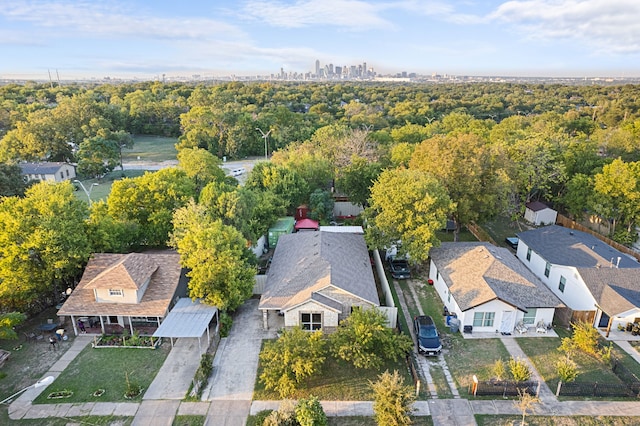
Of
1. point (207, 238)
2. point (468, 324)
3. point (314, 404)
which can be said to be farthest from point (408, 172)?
point (314, 404)

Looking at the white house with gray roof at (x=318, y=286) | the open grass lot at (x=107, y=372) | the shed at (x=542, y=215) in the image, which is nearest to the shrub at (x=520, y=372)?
the white house with gray roof at (x=318, y=286)

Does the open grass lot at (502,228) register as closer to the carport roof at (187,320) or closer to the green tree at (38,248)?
the carport roof at (187,320)

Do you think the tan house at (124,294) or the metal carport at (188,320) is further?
the tan house at (124,294)

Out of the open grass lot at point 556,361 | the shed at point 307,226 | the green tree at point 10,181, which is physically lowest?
the open grass lot at point 556,361

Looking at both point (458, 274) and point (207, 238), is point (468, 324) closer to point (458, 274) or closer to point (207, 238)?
point (458, 274)

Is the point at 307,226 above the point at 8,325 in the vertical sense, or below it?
below

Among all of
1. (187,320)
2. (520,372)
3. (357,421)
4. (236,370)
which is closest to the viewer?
(357,421)

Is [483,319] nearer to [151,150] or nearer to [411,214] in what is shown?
[411,214]

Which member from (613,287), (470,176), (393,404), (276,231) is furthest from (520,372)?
(276,231)
